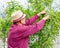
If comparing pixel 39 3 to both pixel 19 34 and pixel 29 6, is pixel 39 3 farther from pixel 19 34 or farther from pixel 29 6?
pixel 19 34

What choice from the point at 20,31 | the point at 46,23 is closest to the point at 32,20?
the point at 46,23

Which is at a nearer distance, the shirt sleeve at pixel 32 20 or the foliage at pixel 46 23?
the shirt sleeve at pixel 32 20

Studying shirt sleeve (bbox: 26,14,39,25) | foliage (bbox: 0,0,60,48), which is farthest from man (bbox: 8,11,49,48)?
foliage (bbox: 0,0,60,48)

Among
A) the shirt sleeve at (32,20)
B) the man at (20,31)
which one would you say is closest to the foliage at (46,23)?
the shirt sleeve at (32,20)

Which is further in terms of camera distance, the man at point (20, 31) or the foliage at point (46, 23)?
the foliage at point (46, 23)

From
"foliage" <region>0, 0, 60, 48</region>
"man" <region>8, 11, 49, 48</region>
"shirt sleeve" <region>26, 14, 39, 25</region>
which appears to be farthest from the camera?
"foliage" <region>0, 0, 60, 48</region>

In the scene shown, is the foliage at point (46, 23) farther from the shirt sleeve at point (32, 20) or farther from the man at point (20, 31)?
the man at point (20, 31)

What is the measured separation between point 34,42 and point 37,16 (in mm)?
786

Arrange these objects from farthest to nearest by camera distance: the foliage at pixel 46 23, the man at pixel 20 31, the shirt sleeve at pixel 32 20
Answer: the foliage at pixel 46 23 < the shirt sleeve at pixel 32 20 < the man at pixel 20 31

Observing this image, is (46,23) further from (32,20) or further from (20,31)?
(20,31)

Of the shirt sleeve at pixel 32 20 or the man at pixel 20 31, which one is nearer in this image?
the man at pixel 20 31

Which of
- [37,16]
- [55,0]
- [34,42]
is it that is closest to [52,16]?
[37,16]

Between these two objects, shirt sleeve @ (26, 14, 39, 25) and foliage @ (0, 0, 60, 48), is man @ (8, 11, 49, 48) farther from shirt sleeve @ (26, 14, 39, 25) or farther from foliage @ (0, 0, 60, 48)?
foliage @ (0, 0, 60, 48)

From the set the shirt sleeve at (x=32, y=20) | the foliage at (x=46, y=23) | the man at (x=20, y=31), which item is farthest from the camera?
the foliage at (x=46, y=23)
